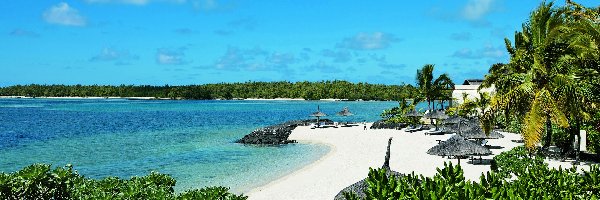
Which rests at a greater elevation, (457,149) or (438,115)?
(438,115)

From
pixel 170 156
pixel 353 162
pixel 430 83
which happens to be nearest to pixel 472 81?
pixel 430 83

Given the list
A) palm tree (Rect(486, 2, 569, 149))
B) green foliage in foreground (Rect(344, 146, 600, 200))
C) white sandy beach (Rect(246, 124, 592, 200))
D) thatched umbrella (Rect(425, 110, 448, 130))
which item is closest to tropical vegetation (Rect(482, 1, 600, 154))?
palm tree (Rect(486, 2, 569, 149))

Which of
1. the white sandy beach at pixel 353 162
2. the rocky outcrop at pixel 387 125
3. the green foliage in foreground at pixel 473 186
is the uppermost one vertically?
the green foliage in foreground at pixel 473 186

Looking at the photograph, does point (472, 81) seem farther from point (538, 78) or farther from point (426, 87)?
point (538, 78)

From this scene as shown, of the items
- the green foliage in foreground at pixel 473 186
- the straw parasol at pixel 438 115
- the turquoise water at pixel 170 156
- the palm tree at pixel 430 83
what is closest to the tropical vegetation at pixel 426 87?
the palm tree at pixel 430 83

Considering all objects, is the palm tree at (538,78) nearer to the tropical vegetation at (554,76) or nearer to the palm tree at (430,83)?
the tropical vegetation at (554,76)

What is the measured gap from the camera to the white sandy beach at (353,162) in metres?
21.8

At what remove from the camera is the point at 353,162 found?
96.7 feet

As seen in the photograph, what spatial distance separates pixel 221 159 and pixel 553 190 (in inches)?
1033

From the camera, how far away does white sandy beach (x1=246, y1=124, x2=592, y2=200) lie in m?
21.8

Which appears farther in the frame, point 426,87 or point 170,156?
point 426,87

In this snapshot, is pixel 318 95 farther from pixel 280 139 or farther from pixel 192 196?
pixel 192 196

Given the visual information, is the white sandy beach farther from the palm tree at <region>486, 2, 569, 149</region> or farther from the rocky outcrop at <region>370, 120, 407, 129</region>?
the rocky outcrop at <region>370, 120, 407, 129</region>

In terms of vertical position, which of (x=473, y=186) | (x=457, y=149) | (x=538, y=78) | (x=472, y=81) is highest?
(x=472, y=81)
